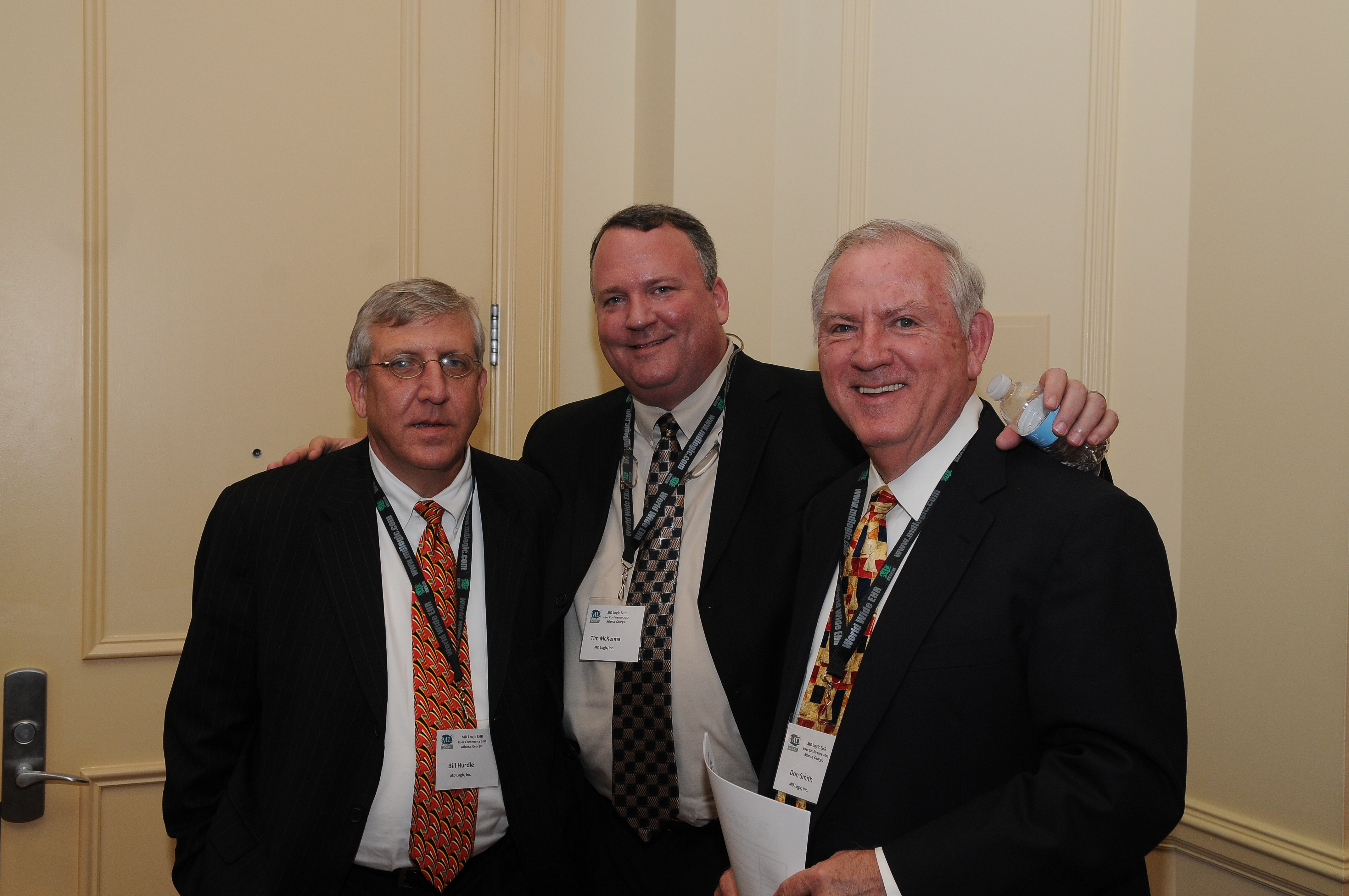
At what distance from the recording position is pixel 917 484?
5.82 feet

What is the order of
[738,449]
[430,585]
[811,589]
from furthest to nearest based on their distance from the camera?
[738,449] < [430,585] < [811,589]

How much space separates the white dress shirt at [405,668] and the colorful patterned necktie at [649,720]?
1.03 feet

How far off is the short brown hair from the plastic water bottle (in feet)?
3.58

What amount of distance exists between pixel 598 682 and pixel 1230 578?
1.80 m

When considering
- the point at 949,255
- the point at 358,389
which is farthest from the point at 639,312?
the point at 949,255

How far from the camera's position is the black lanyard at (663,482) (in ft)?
7.97

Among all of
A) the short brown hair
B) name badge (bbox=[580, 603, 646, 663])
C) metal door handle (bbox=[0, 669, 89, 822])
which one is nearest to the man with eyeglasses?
name badge (bbox=[580, 603, 646, 663])

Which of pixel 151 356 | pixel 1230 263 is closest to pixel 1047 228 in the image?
pixel 1230 263

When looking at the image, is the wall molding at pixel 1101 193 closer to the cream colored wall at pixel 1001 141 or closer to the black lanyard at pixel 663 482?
the cream colored wall at pixel 1001 141

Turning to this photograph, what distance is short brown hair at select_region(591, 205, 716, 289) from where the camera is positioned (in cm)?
258

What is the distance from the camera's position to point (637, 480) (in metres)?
2.61

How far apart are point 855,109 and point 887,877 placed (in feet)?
8.28

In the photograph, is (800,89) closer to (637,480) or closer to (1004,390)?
(637,480)

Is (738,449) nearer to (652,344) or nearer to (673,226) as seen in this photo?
(652,344)
